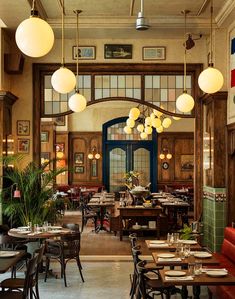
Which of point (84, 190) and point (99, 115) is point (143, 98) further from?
point (99, 115)

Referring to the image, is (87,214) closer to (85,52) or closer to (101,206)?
(101,206)

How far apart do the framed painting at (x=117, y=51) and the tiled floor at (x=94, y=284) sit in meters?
4.46

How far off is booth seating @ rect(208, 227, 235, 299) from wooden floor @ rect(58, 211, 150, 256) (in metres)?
2.94

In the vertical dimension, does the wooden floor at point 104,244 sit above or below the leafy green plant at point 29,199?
below

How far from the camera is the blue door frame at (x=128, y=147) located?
23.6 metres

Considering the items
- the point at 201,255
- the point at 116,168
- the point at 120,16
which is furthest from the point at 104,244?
the point at 116,168

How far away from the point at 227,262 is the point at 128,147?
1593cm

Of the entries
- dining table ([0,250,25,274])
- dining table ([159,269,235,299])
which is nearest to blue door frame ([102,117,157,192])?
dining table ([0,250,25,274])

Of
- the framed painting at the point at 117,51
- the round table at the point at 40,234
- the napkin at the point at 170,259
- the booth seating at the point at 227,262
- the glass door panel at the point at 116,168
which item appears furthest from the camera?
the glass door panel at the point at 116,168

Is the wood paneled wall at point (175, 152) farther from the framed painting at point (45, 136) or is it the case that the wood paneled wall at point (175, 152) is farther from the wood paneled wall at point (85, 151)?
the framed painting at point (45, 136)

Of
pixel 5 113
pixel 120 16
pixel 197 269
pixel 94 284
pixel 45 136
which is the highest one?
pixel 120 16

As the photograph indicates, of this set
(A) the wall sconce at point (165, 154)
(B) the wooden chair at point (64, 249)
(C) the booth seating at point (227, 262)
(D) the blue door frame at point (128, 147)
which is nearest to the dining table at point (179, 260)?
(C) the booth seating at point (227, 262)

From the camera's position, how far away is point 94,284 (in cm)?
855

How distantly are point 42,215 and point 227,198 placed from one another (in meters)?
3.66
